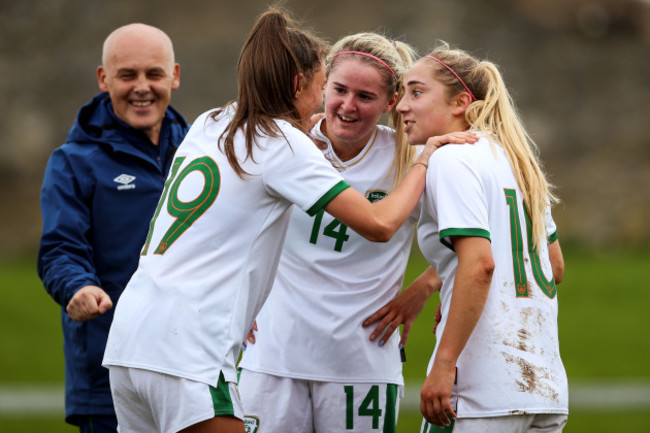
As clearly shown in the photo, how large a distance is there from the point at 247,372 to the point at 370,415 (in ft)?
1.88

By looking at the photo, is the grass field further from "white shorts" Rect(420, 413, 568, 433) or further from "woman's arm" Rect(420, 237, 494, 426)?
"woman's arm" Rect(420, 237, 494, 426)

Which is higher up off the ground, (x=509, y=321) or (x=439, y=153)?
(x=439, y=153)

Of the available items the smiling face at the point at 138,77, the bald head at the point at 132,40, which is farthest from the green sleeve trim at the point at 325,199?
the bald head at the point at 132,40

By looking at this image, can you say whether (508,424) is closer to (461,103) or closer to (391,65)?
(461,103)

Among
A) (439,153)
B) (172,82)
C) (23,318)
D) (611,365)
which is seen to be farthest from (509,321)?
(23,318)

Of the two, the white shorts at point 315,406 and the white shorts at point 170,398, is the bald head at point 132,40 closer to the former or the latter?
the white shorts at point 315,406

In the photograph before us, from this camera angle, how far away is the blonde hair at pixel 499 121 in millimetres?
3502

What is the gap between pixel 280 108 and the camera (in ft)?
11.8

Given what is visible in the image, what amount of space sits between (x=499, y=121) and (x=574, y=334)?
1200cm

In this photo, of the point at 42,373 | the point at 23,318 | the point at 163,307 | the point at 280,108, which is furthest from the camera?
the point at 23,318

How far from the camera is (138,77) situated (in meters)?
4.60

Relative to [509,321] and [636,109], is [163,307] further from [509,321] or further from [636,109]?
[636,109]

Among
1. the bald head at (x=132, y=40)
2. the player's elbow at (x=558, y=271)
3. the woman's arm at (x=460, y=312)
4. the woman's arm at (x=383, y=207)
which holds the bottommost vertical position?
the woman's arm at (x=460, y=312)

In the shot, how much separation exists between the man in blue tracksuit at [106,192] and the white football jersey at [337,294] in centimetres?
72
